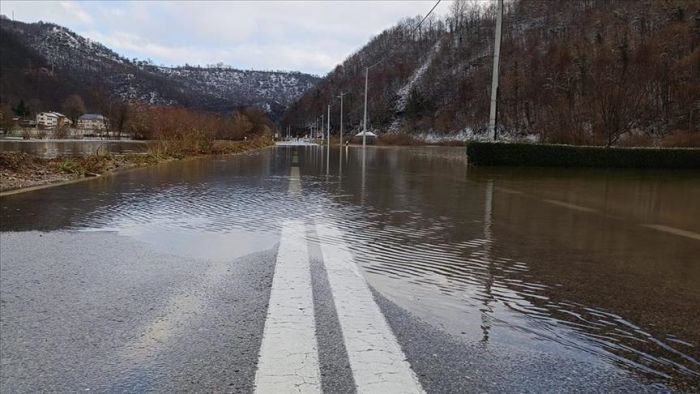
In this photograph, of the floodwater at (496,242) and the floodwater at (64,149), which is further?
the floodwater at (64,149)

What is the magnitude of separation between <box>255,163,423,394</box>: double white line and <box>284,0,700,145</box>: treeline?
25.2m

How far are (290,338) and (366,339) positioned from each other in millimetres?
468

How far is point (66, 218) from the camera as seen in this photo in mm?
7555

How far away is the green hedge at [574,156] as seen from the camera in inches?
827

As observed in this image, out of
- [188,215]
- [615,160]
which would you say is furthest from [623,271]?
[615,160]

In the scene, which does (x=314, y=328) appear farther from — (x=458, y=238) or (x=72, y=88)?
(x=72, y=88)

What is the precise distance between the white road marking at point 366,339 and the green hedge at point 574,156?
1682 cm

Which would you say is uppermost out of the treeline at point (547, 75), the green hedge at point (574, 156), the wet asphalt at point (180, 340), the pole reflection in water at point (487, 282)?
the treeline at point (547, 75)

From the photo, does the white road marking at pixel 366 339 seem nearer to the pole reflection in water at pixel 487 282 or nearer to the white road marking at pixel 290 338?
the white road marking at pixel 290 338

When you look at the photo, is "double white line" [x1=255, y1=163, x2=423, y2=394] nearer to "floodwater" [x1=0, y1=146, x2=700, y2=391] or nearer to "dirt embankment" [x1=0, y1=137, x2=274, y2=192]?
"floodwater" [x1=0, y1=146, x2=700, y2=391]

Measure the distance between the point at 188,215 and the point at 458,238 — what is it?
4051mm

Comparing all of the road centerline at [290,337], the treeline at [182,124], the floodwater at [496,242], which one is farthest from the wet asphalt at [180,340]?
the treeline at [182,124]

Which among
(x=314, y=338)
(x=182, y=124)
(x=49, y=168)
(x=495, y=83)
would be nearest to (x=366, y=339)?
(x=314, y=338)

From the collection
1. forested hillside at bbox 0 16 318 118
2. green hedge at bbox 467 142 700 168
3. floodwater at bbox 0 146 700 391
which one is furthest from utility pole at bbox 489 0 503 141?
forested hillside at bbox 0 16 318 118
